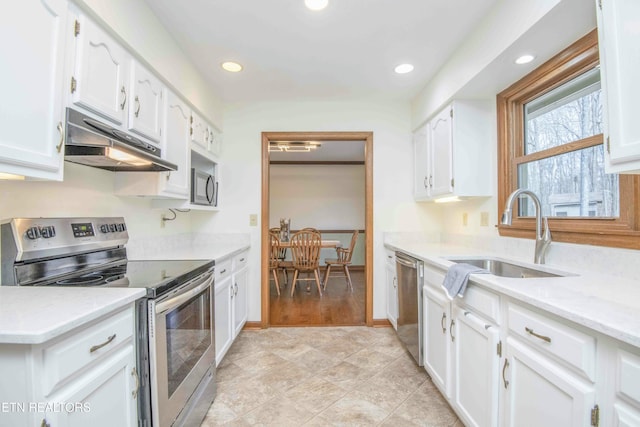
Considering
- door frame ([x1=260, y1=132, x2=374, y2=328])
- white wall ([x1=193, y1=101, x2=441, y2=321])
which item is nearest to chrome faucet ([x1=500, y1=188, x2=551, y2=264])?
white wall ([x1=193, y1=101, x2=441, y2=321])

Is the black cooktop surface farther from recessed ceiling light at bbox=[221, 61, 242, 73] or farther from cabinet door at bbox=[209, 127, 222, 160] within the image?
recessed ceiling light at bbox=[221, 61, 242, 73]

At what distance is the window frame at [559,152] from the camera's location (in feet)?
4.19

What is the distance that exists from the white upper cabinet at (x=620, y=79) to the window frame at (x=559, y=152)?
50cm

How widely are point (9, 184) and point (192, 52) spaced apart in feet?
4.65

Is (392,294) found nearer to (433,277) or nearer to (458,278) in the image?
(433,277)

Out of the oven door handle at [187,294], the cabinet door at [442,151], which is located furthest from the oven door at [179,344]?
the cabinet door at [442,151]

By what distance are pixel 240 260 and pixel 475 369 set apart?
6.51 feet

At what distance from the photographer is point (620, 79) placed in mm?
915

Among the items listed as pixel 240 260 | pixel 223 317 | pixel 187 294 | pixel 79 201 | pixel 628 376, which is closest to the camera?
pixel 628 376

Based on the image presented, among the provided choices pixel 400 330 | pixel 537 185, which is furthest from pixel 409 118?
pixel 400 330

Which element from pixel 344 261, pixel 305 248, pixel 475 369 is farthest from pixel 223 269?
pixel 344 261

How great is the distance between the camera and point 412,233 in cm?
301

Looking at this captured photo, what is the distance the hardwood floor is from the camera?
312 centimetres

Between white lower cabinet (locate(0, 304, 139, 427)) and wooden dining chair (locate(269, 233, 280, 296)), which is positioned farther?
wooden dining chair (locate(269, 233, 280, 296))
